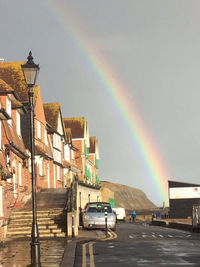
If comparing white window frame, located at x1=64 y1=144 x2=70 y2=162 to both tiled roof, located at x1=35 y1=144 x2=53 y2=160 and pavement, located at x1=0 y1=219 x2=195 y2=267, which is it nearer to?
tiled roof, located at x1=35 y1=144 x2=53 y2=160

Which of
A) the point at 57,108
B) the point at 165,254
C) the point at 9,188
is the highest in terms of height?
the point at 57,108

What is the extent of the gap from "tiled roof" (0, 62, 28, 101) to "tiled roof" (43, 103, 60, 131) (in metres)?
9.78

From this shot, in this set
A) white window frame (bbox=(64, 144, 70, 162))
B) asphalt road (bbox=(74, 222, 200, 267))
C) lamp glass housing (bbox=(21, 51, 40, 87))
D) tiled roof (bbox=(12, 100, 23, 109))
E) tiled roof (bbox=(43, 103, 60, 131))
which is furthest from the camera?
white window frame (bbox=(64, 144, 70, 162))

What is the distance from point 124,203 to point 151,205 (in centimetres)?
3341

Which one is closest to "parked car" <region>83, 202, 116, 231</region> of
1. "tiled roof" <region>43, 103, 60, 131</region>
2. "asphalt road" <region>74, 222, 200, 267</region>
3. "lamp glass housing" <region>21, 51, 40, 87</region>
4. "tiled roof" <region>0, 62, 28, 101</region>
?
"tiled roof" <region>0, 62, 28, 101</region>

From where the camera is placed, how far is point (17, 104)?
120ft

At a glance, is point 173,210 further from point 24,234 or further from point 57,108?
point 24,234

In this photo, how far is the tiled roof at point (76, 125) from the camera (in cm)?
7588

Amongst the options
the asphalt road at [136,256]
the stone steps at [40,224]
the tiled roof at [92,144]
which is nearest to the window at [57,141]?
the stone steps at [40,224]

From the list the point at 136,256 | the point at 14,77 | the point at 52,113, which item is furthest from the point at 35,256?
the point at 52,113

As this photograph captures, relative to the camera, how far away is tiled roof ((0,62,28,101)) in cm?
4203

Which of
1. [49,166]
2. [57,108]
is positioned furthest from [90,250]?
[57,108]

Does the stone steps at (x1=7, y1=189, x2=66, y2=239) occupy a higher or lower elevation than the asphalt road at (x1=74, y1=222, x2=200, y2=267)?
higher

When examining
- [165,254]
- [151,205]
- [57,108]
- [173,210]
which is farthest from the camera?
[151,205]
